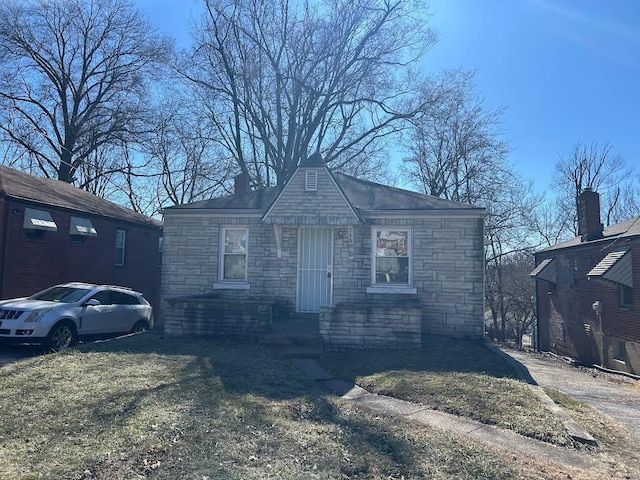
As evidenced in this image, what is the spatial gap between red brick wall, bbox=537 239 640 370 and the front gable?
9122 millimetres

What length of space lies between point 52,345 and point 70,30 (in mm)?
24218

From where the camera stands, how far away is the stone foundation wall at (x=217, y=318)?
32.7 ft

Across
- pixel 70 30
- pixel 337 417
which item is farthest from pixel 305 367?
pixel 70 30

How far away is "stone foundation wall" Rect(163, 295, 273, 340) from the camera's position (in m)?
9.97

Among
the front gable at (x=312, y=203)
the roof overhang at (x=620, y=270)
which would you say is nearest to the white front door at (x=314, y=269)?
the front gable at (x=312, y=203)

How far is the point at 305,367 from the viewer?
818 cm

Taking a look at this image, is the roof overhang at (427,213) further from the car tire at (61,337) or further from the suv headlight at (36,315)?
the suv headlight at (36,315)

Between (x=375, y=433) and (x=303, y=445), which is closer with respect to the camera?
(x=303, y=445)

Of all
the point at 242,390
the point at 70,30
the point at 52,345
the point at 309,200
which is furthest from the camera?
the point at 70,30

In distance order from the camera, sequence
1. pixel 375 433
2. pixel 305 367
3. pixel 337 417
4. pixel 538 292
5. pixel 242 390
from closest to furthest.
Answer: pixel 375 433 → pixel 337 417 → pixel 242 390 → pixel 305 367 → pixel 538 292

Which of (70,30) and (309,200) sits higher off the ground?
(70,30)

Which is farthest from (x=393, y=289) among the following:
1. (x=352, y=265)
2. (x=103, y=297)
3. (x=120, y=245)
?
(x=120, y=245)

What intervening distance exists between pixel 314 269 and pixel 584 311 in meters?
12.3

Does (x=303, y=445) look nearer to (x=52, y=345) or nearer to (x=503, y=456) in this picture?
(x=503, y=456)
